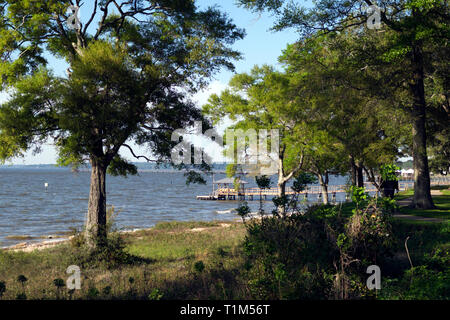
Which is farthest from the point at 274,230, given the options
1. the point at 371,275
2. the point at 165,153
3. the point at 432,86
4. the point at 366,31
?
the point at 432,86

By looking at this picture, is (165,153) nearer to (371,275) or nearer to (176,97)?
(176,97)

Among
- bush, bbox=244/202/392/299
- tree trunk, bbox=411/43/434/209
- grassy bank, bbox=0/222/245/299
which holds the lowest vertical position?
grassy bank, bbox=0/222/245/299

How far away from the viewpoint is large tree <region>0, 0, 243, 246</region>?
14125 mm

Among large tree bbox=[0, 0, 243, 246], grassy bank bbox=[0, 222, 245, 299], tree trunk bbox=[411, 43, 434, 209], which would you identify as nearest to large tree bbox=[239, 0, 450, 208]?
tree trunk bbox=[411, 43, 434, 209]

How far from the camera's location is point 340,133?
27875mm

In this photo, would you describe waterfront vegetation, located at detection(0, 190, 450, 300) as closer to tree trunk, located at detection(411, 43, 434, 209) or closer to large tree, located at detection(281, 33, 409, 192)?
tree trunk, located at detection(411, 43, 434, 209)

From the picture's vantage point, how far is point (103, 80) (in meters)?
14.6

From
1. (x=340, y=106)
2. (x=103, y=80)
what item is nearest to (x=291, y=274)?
(x=103, y=80)

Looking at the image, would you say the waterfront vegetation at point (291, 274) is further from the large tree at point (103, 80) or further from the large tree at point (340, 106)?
the large tree at point (340, 106)

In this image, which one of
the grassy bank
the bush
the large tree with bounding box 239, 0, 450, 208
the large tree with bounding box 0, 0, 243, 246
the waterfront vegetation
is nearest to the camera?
the waterfront vegetation

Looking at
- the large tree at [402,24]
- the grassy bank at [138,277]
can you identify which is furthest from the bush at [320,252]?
the large tree at [402,24]

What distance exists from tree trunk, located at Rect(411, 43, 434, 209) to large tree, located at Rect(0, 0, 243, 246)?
1032 cm

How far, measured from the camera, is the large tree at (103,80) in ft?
46.3

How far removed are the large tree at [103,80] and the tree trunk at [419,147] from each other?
1032cm
